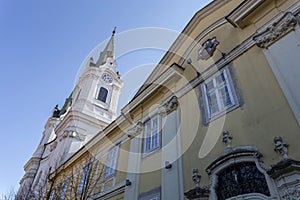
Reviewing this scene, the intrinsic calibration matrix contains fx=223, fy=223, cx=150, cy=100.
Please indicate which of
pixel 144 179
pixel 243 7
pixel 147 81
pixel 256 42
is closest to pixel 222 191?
pixel 144 179

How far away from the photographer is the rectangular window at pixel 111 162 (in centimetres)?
1291

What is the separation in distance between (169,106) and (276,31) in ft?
17.5

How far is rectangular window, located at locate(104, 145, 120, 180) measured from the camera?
12.9 m

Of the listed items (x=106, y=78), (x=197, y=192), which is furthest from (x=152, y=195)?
(x=106, y=78)

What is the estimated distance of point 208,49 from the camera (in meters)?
10.3

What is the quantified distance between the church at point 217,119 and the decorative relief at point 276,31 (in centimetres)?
3

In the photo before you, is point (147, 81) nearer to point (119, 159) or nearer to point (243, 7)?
point (119, 159)

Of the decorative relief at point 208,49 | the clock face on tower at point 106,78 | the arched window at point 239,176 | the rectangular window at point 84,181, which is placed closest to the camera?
the arched window at point 239,176

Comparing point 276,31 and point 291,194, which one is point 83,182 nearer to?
point 291,194

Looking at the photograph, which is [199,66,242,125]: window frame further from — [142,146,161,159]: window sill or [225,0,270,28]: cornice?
[142,146,161,159]: window sill

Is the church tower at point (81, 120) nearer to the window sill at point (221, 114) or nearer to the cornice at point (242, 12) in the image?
the window sill at point (221, 114)

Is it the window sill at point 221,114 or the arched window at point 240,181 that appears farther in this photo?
the window sill at point 221,114

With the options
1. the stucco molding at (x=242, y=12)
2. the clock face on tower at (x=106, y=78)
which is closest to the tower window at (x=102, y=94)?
the clock face on tower at (x=106, y=78)

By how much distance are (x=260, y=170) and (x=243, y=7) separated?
21.1ft
